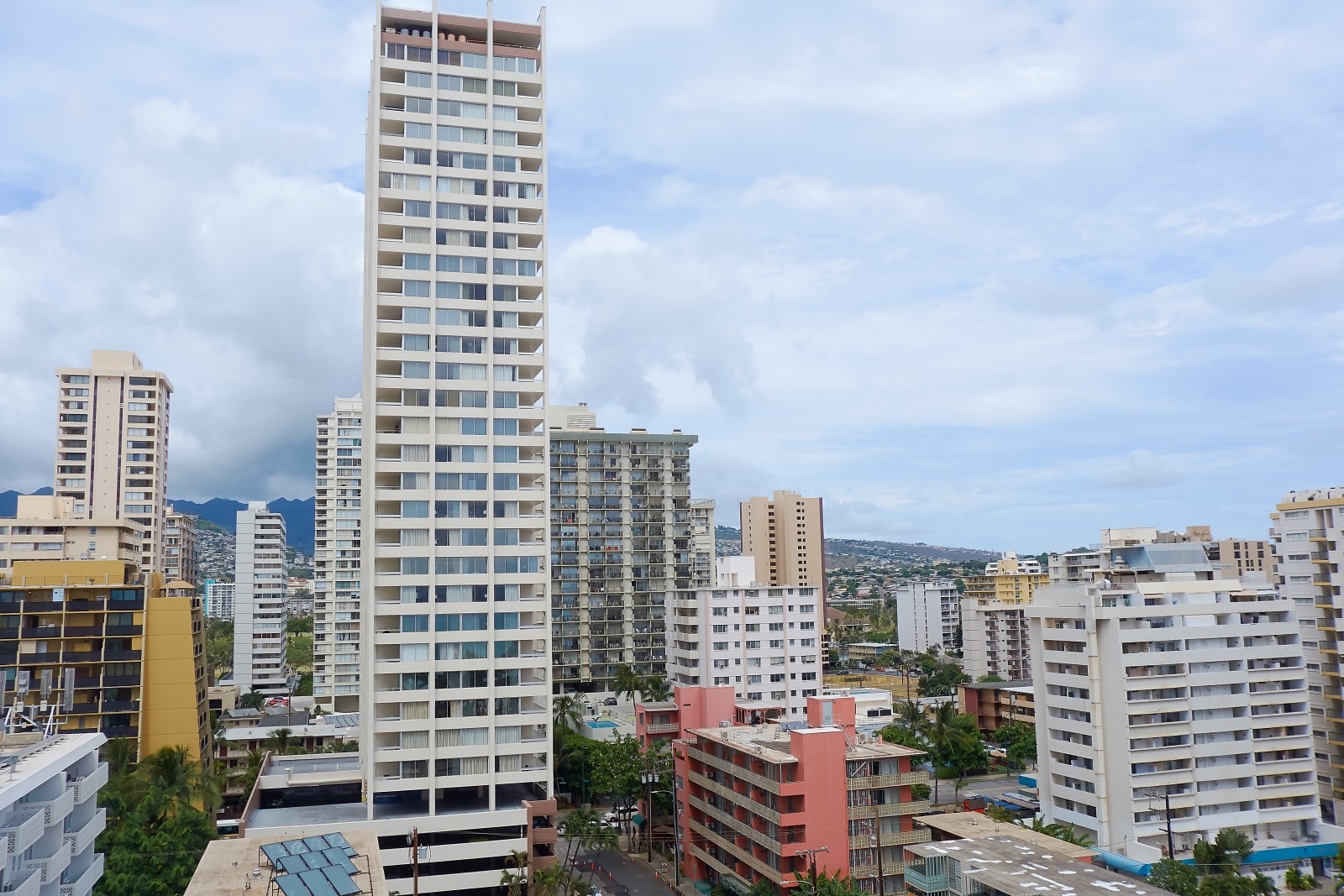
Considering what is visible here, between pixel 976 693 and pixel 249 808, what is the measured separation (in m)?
91.3

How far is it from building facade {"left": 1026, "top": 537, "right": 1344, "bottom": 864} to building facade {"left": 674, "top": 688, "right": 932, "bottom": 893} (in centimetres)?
1440

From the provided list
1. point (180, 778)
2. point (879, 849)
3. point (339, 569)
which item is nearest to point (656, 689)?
point (339, 569)

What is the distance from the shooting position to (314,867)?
3186cm

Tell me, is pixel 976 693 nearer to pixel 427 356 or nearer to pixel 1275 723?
pixel 1275 723

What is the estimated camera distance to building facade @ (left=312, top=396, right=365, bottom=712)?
420 feet

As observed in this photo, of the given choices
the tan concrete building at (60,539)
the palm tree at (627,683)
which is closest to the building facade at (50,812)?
the tan concrete building at (60,539)

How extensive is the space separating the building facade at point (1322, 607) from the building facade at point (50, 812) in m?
84.6

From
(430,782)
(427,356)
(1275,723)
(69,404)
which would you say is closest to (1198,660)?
(1275,723)

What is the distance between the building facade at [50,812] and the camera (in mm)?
33656

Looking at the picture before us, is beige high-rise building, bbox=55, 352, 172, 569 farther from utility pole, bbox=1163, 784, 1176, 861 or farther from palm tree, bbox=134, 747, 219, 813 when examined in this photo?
utility pole, bbox=1163, 784, 1176, 861

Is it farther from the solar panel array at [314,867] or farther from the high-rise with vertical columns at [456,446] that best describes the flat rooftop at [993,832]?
the solar panel array at [314,867]

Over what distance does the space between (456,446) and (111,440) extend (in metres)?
81.6

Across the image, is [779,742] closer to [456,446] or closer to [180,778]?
[456,446]

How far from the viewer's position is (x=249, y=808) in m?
56.6
